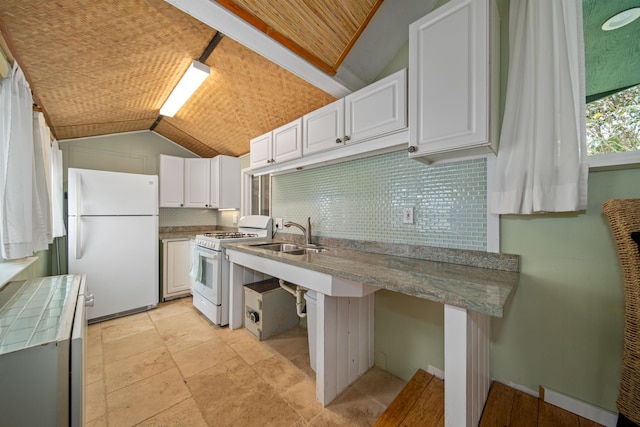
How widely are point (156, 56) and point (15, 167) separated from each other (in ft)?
3.89

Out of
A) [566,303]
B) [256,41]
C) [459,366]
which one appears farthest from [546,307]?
[256,41]

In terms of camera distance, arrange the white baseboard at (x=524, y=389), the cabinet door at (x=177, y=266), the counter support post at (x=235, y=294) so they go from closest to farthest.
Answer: the white baseboard at (x=524, y=389) → the counter support post at (x=235, y=294) → the cabinet door at (x=177, y=266)

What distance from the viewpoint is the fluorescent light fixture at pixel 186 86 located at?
1944 mm

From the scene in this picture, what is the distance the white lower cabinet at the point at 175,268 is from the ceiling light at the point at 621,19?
4229mm

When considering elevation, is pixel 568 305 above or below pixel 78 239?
below

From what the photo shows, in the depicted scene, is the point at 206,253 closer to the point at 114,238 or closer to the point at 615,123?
the point at 114,238

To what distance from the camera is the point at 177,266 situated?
327 centimetres

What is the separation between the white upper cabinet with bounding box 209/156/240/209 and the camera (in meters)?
3.44

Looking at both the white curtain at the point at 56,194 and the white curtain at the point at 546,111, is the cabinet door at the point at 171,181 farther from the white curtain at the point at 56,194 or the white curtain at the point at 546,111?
the white curtain at the point at 546,111

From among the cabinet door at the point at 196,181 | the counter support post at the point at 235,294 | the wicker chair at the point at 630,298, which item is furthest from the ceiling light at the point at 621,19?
the cabinet door at the point at 196,181

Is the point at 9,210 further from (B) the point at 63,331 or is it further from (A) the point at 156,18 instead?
(A) the point at 156,18

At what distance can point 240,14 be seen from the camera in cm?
132

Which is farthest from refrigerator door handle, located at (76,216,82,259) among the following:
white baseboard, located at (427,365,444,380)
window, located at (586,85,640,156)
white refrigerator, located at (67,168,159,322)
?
window, located at (586,85,640,156)

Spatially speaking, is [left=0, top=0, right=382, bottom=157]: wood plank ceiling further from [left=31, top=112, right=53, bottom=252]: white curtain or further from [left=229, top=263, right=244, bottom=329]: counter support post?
[left=229, top=263, right=244, bottom=329]: counter support post
